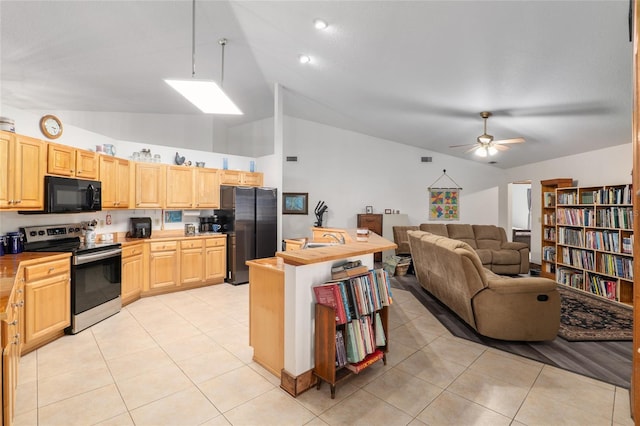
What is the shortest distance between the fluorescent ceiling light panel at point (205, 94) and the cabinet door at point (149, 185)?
198 centimetres

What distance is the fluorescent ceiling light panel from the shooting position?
8.69ft

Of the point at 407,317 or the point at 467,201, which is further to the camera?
the point at 467,201

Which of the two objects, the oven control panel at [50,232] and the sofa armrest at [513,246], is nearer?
the oven control panel at [50,232]

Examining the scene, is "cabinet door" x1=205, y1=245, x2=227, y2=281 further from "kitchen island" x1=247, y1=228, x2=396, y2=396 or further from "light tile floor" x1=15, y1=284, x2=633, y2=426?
"kitchen island" x1=247, y1=228, x2=396, y2=396

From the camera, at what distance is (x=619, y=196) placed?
4203 mm

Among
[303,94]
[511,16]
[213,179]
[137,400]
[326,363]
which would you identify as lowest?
[137,400]

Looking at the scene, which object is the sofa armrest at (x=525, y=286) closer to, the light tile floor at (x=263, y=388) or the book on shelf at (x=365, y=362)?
the light tile floor at (x=263, y=388)

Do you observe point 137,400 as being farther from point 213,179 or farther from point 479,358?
point 213,179

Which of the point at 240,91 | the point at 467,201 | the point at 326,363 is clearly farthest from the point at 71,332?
the point at 467,201

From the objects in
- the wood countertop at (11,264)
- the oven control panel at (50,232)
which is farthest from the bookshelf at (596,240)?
the oven control panel at (50,232)

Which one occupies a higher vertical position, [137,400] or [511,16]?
[511,16]

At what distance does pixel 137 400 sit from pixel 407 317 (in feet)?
9.52

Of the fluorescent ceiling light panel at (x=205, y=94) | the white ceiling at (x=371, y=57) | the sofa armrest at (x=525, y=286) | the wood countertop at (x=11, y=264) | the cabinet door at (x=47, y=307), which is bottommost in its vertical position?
the cabinet door at (x=47, y=307)

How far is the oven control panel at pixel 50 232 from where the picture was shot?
322cm
